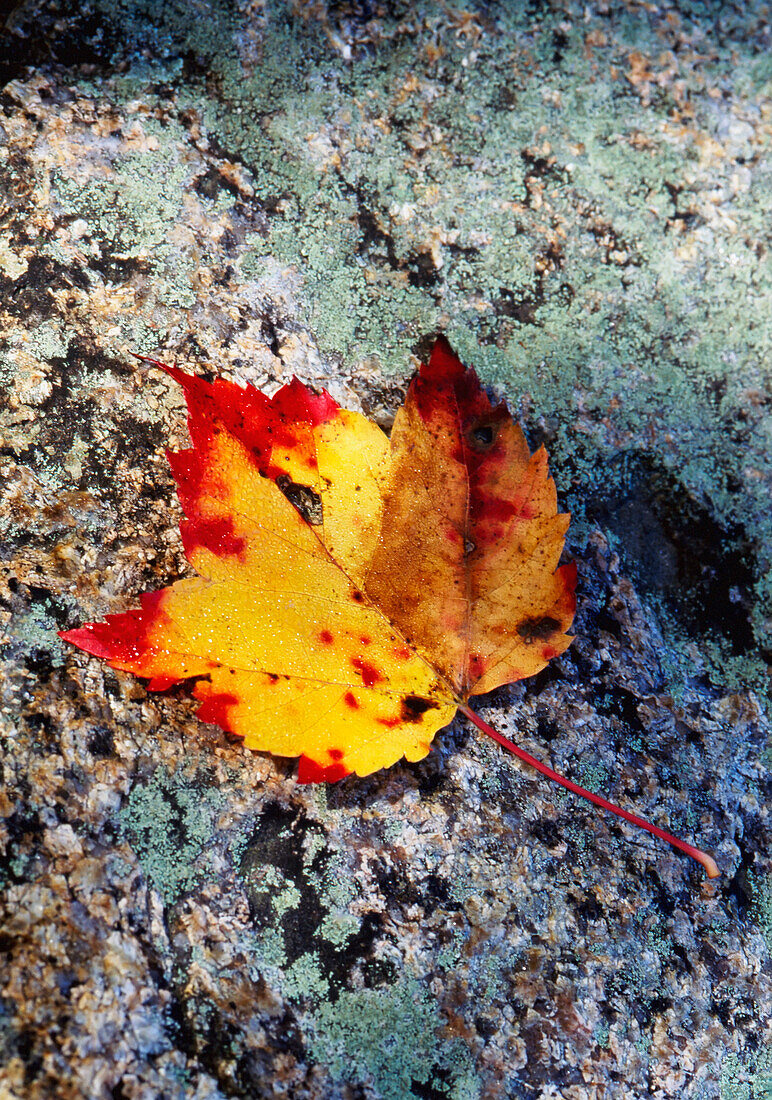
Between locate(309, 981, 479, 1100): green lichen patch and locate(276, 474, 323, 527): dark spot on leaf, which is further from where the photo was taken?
locate(276, 474, 323, 527): dark spot on leaf

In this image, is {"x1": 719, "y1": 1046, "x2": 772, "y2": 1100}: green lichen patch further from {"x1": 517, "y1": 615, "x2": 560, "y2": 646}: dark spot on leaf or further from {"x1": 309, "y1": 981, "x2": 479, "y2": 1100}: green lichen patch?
{"x1": 517, "y1": 615, "x2": 560, "y2": 646}: dark spot on leaf

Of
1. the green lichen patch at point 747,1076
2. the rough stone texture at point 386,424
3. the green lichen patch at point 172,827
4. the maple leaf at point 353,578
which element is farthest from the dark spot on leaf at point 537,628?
the green lichen patch at point 747,1076

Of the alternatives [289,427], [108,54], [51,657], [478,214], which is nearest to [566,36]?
[478,214]

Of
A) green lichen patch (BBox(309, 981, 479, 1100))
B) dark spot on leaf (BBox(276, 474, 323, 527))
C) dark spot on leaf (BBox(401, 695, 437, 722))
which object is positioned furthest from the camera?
dark spot on leaf (BBox(276, 474, 323, 527))

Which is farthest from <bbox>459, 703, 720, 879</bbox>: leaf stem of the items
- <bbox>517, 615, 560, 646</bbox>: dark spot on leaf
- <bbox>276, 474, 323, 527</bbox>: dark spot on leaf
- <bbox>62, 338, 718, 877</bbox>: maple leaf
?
<bbox>276, 474, 323, 527</bbox>: dark spot on leaf

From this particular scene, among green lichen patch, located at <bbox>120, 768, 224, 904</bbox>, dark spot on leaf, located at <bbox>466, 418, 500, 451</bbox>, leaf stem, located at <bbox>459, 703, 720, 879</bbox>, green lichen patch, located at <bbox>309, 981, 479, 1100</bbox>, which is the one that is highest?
dark spot on leaf, located at <bbox>466, 418, 500, 451</bbox>

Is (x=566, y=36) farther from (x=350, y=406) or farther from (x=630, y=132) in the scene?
(x=350, y=406)
